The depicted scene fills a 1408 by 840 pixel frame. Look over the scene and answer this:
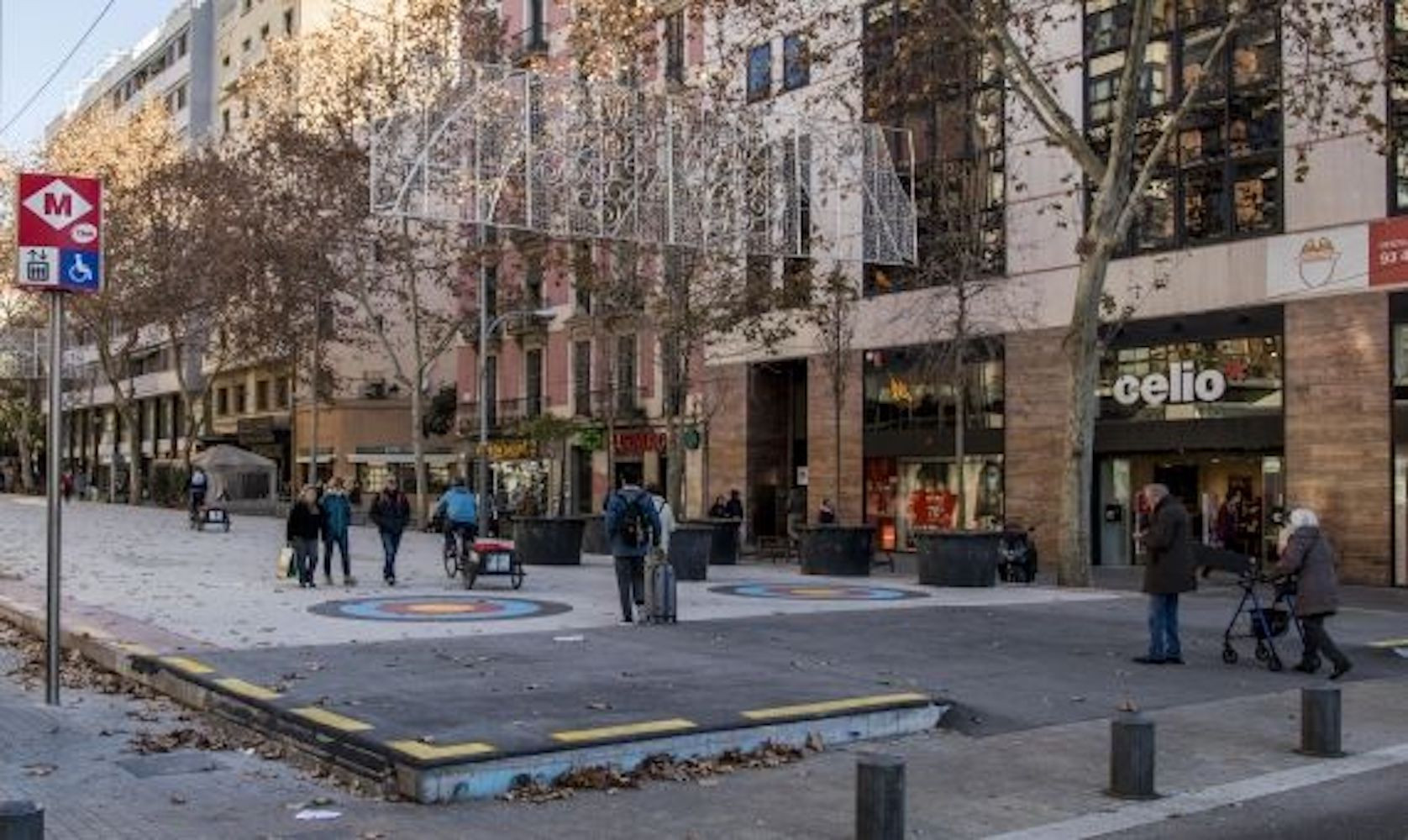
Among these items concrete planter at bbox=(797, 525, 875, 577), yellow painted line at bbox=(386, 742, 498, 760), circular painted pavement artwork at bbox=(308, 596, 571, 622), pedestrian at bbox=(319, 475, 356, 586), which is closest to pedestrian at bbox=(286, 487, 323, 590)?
pedestrian at bbox=(319, 475, 356, 586)

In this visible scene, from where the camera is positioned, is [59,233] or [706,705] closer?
[706,705]

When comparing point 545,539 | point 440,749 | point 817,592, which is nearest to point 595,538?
point 545,539

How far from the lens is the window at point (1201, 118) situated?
27.3 m

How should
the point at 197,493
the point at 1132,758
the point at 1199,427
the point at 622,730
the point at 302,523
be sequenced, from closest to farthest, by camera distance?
the point at 1132,758 → the point at 622,730 → the point at 302,523 → the point at 1199,427 → the point at 197,493

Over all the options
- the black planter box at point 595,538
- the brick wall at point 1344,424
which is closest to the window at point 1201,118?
the brick wall at point 1344,424

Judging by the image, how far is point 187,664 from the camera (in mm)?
11344

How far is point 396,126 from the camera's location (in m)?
19.0

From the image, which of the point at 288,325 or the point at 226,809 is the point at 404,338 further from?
the point at 226,809

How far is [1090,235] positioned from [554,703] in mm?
15545

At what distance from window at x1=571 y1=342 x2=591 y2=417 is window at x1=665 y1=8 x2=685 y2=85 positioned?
520 inches

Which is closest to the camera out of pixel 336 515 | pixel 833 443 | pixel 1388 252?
pixel 336 515

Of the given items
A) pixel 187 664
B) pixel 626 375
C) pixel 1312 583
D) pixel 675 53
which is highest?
pixel 675 53

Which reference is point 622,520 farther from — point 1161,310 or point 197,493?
point 197,493

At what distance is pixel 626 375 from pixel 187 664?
118ft
